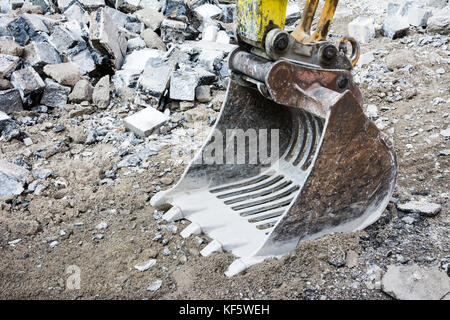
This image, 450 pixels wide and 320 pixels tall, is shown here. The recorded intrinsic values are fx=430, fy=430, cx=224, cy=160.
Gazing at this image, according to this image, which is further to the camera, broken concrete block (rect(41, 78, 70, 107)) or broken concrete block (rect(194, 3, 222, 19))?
broken concrete block (rect(194, 3, 222, 19))

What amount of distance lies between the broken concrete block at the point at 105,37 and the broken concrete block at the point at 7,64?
0.92m

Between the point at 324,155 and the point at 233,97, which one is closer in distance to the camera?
the point at 324,155

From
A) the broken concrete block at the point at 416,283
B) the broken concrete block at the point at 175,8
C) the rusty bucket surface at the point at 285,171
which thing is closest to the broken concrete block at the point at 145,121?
the rusty bucket surface at the point at 285,171

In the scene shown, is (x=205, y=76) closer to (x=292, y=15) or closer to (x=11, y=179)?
(x=11, y=179)

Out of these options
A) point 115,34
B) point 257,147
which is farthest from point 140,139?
point 115,34

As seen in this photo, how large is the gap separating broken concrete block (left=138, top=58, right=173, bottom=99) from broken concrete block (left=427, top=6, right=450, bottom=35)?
3.53 metres

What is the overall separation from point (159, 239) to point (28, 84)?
2.95m

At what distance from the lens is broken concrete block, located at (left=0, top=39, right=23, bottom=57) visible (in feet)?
16.8

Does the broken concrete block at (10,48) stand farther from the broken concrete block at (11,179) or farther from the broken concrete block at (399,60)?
the broken concrete block at (399,60)

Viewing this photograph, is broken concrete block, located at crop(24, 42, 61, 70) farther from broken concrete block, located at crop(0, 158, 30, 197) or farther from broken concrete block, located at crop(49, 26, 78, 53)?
broken concrete block, located at crop(0, 158, 30, 197)

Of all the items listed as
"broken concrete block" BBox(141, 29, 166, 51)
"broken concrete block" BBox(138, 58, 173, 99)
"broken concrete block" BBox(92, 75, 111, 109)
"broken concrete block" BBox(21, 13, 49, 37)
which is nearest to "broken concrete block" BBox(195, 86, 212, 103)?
"broken concrete block" BBox(138, 58, 173, 99)

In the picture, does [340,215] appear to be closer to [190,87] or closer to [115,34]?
[190,87]

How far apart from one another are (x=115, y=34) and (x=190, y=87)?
4.93 ft

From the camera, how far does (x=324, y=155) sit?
7.69ft
